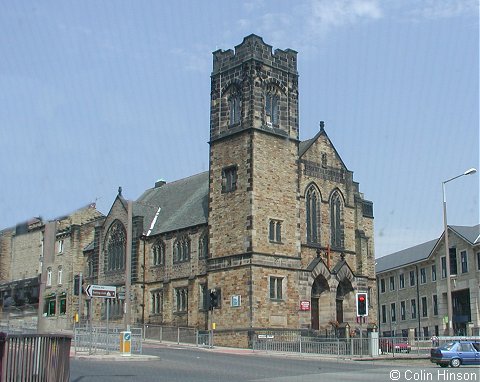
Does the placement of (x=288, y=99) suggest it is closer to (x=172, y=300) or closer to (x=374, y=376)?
(x=172, y=300)

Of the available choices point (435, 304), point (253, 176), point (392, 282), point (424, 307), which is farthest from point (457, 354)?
point (392, 282)

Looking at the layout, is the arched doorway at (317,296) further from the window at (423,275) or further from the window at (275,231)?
the window at (423,275)

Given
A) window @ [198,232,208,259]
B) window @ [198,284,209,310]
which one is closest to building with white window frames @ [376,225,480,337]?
window @ [198,284,209,310]

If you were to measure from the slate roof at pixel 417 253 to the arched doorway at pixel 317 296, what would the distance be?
54.1 feet

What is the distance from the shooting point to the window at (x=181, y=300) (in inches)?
2056

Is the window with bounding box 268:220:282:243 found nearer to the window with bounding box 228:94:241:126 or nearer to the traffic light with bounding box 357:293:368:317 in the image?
the window with bounding box 228:94:241:126

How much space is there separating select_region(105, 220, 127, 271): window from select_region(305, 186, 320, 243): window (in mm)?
14891

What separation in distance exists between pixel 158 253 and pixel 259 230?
466 inches

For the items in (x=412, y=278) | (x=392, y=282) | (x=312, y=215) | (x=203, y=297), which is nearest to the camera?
(x=203, y=297)

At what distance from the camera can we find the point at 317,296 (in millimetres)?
49969

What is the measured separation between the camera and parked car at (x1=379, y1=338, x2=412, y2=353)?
3884 centimetres

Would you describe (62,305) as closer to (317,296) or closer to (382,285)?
(317,296)

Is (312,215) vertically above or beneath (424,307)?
above

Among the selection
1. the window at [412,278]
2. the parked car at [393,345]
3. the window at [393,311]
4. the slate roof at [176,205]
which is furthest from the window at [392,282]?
the parked car at [393,345]
